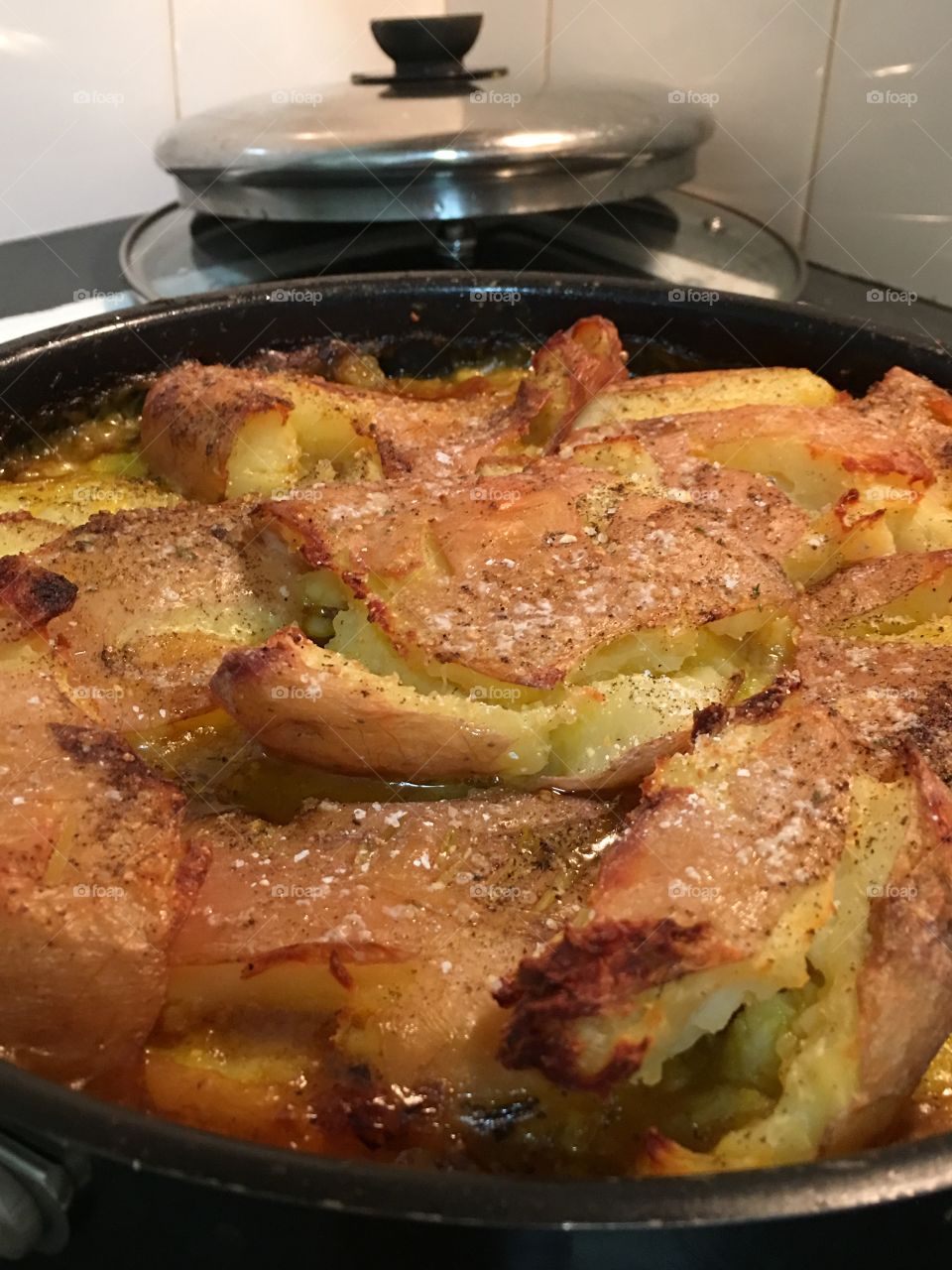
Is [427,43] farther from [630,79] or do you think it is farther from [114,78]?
[114,78]

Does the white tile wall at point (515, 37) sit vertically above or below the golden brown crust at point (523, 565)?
above

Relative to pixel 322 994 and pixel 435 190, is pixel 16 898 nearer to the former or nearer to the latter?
pixel 322 994

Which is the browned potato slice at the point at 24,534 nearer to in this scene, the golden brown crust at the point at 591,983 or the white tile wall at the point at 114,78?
the golden brown crust at the point at 591,983

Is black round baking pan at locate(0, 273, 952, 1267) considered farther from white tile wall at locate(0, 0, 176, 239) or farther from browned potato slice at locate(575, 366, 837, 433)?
white tile wall at locate(0, 0, 176, 239)

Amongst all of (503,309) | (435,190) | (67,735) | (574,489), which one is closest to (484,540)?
(574,489)

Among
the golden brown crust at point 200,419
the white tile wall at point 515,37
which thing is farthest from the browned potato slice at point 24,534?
the white tile wall at point 515,37

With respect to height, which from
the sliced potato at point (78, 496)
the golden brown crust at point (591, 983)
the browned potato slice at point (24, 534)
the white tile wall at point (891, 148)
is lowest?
the golden brown crust at point (591, 983)
